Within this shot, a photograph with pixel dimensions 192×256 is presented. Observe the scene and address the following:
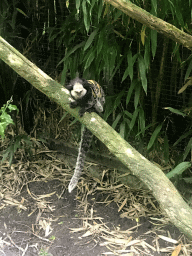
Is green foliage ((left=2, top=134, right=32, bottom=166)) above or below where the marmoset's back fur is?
below

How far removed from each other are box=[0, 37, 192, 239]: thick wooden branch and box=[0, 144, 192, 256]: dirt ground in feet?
2.71

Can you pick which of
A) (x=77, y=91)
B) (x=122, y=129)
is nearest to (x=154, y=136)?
(x=122, y=129)

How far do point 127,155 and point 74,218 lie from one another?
111 centimetres

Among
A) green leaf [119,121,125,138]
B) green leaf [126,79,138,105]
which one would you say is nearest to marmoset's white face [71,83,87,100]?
green leaf [126,79,138,105]

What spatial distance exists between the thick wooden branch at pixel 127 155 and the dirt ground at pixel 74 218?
83 centimetres

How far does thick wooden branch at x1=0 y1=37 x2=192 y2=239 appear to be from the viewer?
1367mm

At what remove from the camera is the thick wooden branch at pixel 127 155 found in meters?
1.37

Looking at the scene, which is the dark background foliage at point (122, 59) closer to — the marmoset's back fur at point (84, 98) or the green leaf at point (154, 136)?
the green leaf at point (154, 136)

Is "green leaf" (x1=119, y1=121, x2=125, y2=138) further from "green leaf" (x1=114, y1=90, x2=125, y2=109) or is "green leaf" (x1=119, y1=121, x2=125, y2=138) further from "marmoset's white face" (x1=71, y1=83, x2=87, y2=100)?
"marmoset's white face" (x1=71, y1=83, x2=87, y2=100)

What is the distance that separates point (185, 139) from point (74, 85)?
1.09 meters

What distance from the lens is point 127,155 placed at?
155cm

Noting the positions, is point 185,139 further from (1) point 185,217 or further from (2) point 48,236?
(2) point 48,236

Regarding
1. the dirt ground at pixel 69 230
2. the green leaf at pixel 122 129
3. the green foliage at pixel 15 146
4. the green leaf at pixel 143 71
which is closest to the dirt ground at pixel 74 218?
the dirt ground at pixel 69 230

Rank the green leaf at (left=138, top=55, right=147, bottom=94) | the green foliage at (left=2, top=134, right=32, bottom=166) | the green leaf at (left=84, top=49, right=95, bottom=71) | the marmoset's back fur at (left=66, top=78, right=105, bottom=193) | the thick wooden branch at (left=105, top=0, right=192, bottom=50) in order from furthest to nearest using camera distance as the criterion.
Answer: the green foliage at (left=2, top=134, right=32, bottom=166), the green leaf at (left=84, top=49, right=95, bottom=71), the green leaf at (left=138, top=55, right=147, bottom=94), the marmoset's back fur at (left=66, top=78, right=105, bottom=193), the thick wooden branch at (left=105, top=0, right=192, bottom=50)
